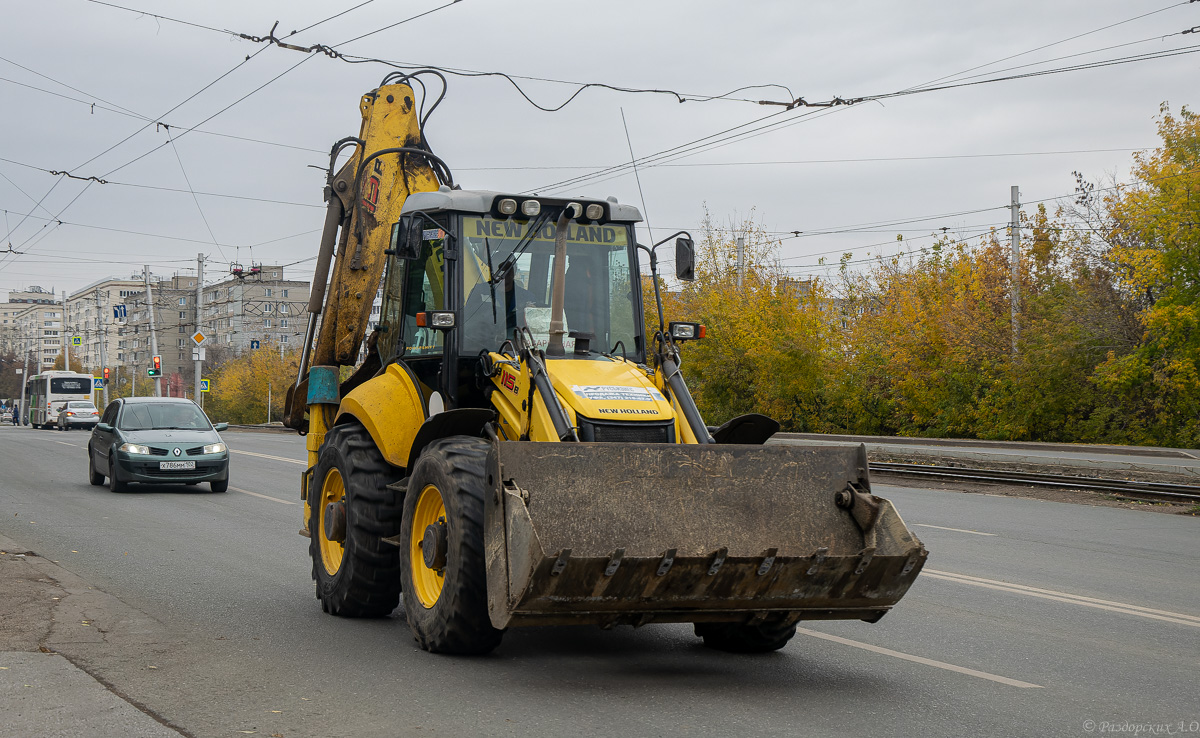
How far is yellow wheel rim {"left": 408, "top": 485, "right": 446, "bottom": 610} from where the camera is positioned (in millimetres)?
6762

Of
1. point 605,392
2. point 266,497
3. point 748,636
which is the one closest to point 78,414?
point 266,497

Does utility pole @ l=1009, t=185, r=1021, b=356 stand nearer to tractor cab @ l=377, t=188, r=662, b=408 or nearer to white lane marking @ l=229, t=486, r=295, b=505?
white lane marking @ l=229, t=486, r=295, b=505

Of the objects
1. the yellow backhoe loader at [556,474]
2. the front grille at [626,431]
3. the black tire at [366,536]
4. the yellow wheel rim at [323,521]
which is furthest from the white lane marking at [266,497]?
the front grille at [626,431]

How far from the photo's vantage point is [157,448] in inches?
731

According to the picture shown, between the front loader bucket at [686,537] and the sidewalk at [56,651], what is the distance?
185 centimetres

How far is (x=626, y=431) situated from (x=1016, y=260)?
34.5 m

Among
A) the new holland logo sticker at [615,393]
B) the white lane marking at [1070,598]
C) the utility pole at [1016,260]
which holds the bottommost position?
the white lane marking at [1070,598]

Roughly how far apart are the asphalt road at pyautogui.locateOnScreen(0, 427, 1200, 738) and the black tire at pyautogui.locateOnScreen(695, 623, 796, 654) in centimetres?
12

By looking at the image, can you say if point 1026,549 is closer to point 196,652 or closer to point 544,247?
point 544,247

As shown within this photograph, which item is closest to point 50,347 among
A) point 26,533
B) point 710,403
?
point 710,403

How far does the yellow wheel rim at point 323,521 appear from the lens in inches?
334

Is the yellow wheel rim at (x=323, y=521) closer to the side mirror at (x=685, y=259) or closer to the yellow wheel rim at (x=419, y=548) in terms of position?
the yellow wheel rim at (x=419, y=548)

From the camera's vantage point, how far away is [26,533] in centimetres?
1296

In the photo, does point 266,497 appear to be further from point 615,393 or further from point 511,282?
point 615,393
